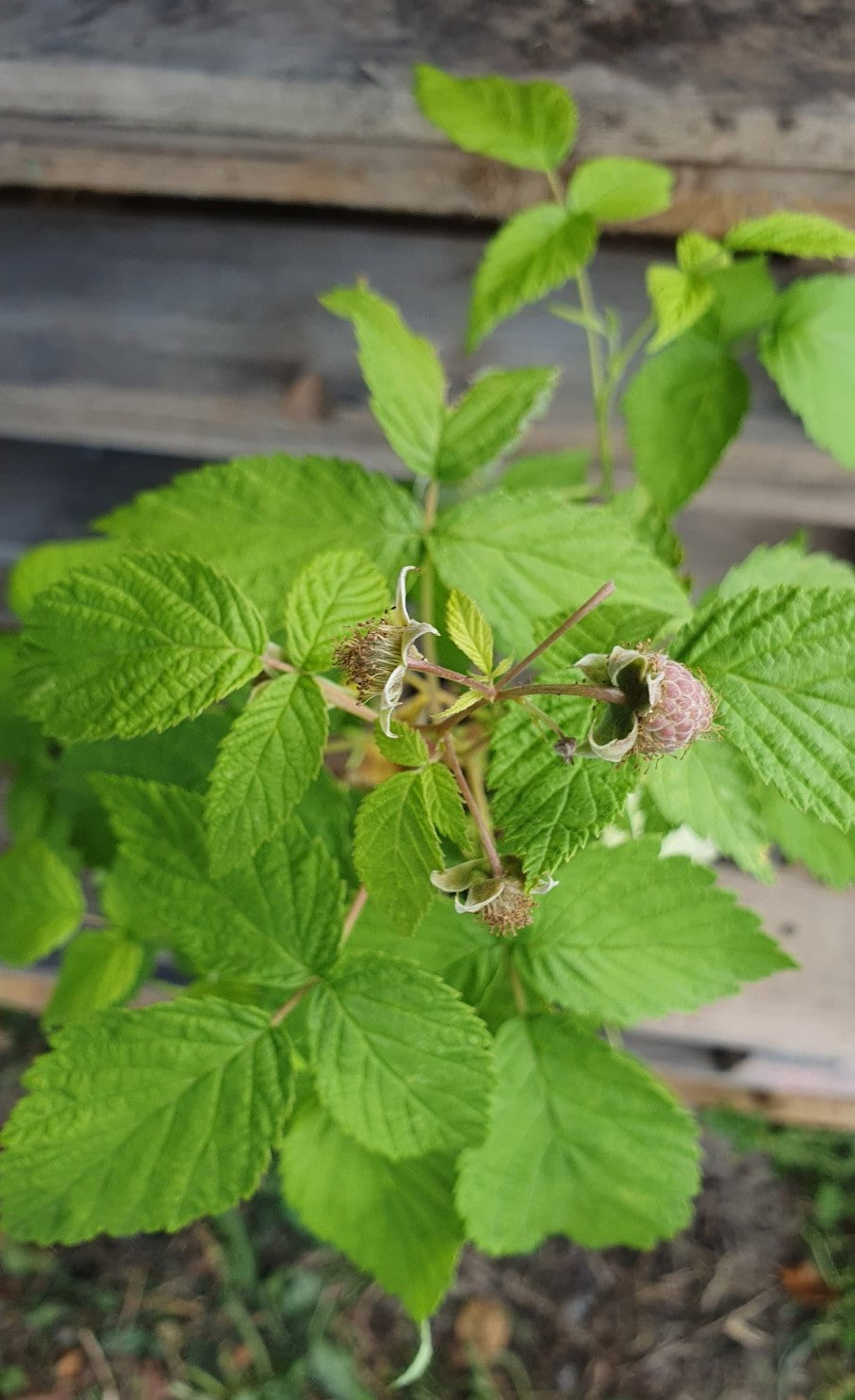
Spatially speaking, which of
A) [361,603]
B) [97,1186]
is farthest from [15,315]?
[97,1186]

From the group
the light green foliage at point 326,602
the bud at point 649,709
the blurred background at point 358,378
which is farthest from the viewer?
the blurred background at point 358,378

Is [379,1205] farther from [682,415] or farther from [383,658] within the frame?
[682,415]

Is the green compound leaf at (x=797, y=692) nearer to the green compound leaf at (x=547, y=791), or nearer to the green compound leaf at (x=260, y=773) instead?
the green compound leaf at (x=547, y=791)

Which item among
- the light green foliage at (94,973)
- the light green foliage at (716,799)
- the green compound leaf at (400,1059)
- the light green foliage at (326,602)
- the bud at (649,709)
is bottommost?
the light green foliage at (94,973)

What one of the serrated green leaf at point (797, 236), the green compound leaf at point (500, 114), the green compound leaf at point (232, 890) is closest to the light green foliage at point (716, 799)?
the green compound leaf at point (232, 890)

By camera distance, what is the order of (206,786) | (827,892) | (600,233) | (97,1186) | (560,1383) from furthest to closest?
(560,1383) → (827,892) → (600,233) → (206,786) → (97,1186)

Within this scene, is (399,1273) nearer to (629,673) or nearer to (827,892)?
(629,673)

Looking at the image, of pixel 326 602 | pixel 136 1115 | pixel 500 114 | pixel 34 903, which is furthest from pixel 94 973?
pixel 500 114
